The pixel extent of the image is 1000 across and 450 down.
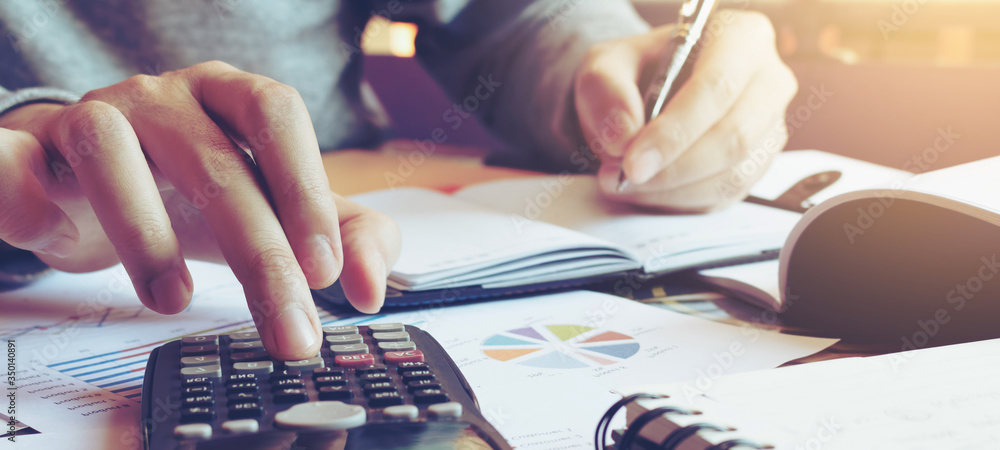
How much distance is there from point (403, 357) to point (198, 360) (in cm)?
9

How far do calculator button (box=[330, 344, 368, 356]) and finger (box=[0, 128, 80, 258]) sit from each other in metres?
0.14

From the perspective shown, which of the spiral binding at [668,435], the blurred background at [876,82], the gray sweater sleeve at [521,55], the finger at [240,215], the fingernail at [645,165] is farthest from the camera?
the gray sweater sleeve at [521,55]

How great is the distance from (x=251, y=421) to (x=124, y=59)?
707 mm

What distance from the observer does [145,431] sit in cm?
26

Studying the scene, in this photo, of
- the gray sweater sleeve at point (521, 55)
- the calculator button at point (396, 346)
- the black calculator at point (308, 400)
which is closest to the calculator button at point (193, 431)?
the black calculator at point (308, 400)

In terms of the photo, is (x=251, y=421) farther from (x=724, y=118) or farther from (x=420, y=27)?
(x=420, y=27)

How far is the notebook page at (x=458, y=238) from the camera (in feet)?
1.59

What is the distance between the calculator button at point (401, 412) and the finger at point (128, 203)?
0.40 ft

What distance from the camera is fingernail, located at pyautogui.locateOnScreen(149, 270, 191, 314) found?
333mm

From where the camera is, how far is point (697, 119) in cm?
62

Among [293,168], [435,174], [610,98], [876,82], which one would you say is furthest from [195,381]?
[876,82]

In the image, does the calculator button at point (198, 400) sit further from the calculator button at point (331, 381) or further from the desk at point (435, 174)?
the desk at point (435, 174)

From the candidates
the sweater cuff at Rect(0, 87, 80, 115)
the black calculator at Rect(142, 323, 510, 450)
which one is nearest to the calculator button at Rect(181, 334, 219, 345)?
the black calculator at Rect(142, 323, 510, 450)

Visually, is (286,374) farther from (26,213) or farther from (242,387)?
(26,213)
